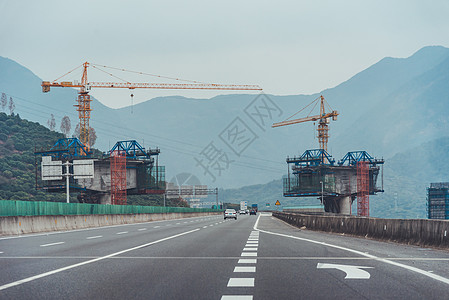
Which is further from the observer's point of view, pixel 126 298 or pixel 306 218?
pixel 306 218

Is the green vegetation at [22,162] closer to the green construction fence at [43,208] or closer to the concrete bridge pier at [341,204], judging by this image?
the concrete bridge pier at [341,204]

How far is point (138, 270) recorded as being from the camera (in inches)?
470

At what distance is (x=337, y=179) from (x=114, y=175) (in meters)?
67.4

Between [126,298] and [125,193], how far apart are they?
458ft

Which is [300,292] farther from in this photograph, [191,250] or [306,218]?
[306,218]

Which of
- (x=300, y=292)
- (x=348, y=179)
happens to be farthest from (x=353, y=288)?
(x=348, y=179)

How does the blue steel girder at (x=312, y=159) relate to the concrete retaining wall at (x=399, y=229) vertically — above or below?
above

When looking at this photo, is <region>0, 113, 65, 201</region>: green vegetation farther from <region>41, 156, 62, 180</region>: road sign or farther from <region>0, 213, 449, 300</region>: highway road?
<region>0, 213, 449, 300</region>: highway road

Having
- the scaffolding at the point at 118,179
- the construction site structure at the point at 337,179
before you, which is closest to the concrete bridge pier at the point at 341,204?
the construction site structure at the point at 337,179

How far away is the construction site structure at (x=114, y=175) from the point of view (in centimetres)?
14375

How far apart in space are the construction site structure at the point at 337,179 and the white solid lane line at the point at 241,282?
536ft

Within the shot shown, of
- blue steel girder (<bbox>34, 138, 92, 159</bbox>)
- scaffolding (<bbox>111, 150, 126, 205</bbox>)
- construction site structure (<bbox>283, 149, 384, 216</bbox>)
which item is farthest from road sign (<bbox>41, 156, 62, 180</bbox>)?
construction site structure (<bbox>283, 149, 384, 216</bbox>)

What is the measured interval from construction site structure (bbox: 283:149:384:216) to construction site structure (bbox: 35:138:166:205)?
46.9 m

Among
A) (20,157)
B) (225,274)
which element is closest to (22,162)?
(20,157)
